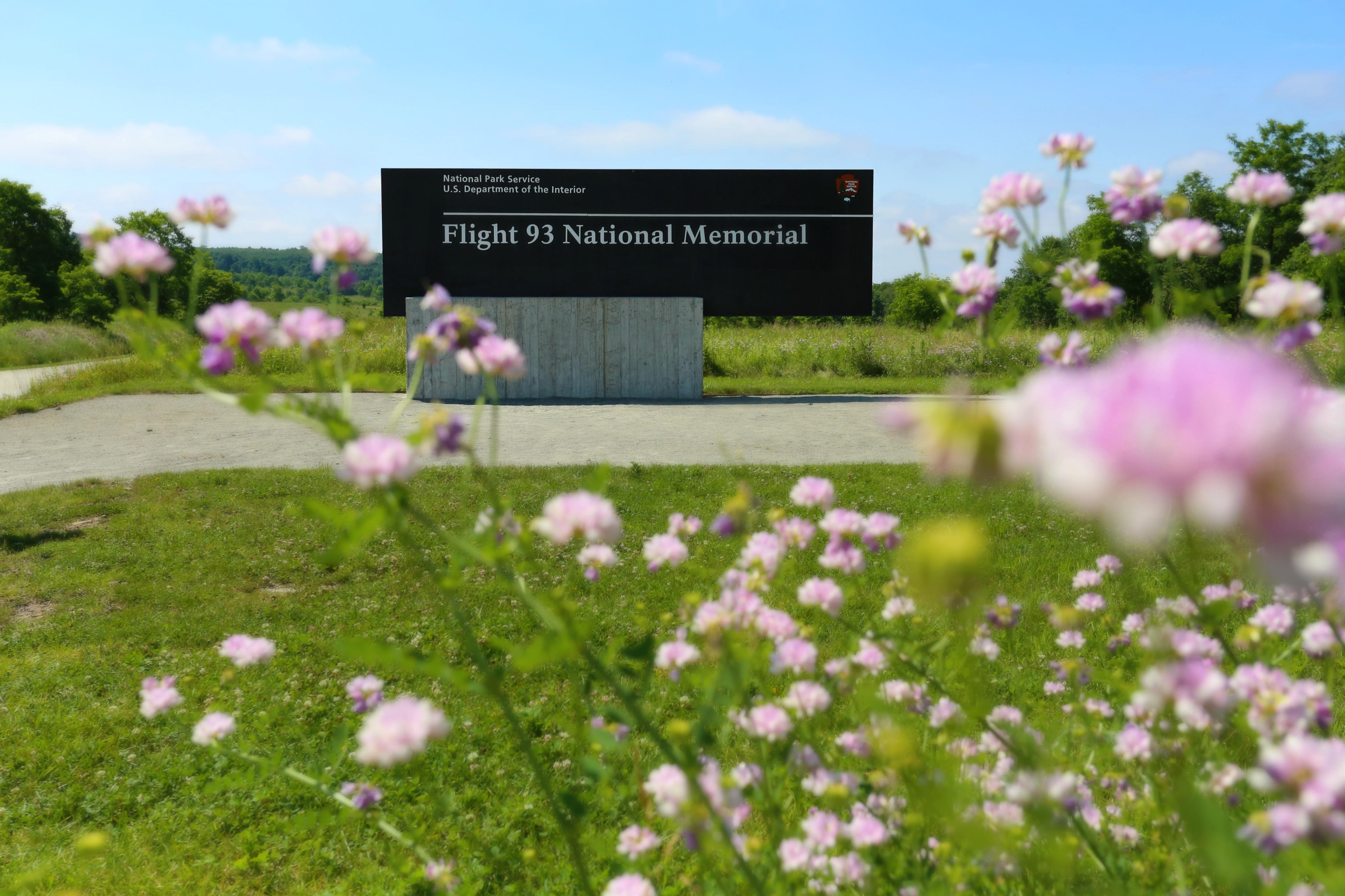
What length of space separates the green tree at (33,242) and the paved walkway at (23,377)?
60.4ft

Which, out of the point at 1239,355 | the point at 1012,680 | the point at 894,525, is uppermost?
the point at 1239,355

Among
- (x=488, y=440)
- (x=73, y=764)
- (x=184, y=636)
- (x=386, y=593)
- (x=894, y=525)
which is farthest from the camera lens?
(x=488, y=440)

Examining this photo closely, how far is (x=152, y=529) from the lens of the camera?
5879 mm

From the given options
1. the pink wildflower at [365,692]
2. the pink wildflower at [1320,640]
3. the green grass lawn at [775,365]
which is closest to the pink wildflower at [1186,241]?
the pink wildflower at [1320,640]

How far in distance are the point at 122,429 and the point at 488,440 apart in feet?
14.8

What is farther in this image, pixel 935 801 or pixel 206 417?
pixel 206 417

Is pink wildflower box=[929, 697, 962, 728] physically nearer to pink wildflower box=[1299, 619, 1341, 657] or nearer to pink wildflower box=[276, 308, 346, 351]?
pink wildflower box=[1299, 619, 1341, 657]

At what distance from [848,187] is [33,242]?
36.4 metres

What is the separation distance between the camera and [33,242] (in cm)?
3609

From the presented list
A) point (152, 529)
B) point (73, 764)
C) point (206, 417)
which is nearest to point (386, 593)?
point (73, 764)

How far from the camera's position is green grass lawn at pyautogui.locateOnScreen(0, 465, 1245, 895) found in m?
2.68

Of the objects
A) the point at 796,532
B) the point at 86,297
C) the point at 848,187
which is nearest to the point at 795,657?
the point at 796,532

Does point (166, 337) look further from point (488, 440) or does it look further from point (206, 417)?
point (206, 417)

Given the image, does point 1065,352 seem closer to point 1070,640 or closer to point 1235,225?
point 1070,640
